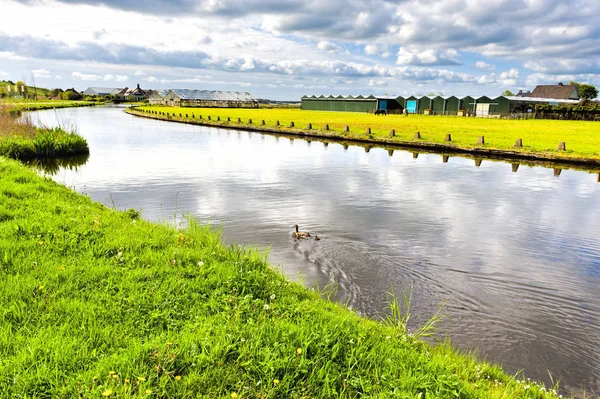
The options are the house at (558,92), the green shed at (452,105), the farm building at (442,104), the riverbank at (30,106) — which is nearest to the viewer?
the riverbank at (30,106)

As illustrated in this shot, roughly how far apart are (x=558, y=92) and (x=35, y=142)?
10468 cm

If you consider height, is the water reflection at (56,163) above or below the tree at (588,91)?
below

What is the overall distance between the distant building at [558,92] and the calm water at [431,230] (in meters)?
86.3

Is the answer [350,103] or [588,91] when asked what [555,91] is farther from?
[350,103]

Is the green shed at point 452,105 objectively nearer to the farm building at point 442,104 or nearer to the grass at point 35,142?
the farm building at point 442,104

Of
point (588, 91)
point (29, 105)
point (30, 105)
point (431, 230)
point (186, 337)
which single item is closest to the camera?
point (186, 337)

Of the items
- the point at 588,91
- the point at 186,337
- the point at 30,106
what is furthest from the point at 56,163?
the point at 588,91

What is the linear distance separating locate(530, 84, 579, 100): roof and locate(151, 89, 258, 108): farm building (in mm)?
75974

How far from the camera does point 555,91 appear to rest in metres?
95.1

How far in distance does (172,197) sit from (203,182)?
286 cm

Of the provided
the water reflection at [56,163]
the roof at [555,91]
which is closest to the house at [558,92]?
the roof at [555,91]

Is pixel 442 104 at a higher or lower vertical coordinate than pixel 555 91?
lower

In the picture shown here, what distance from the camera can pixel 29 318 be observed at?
Answer: 14.1ft

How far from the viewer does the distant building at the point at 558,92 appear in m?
91.2
